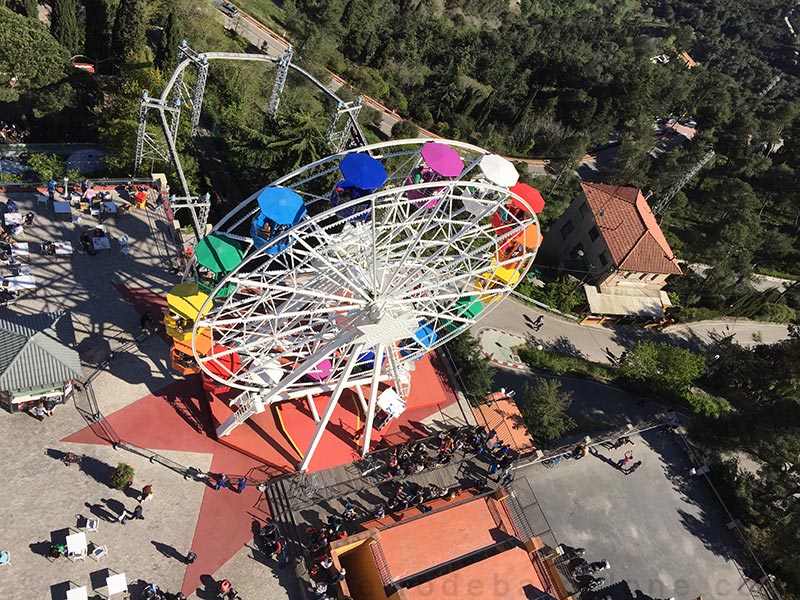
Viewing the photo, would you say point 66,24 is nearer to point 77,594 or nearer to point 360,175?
point 360,175

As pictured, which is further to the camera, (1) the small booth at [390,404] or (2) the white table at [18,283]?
(1) the small booth at [390,404]

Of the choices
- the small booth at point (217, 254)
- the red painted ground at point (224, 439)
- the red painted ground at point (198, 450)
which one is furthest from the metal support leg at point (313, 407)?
the small booth at point (217, 254)

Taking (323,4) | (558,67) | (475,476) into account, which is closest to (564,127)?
(558,67)

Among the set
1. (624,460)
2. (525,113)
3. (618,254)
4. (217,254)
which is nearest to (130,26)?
(217,254)

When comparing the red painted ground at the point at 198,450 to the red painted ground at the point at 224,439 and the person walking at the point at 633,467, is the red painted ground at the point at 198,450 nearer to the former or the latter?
the red painted ground at the point at 224,439

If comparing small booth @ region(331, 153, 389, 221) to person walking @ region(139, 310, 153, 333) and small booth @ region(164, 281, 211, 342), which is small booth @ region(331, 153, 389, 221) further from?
person walking @ region(139, 310, 153, 333)

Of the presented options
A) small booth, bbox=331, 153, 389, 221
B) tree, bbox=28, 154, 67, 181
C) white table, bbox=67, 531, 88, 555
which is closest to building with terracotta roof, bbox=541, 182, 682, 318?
small booth, bbox=331, 153, 389, 221

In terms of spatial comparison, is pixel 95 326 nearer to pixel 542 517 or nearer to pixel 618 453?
pixel 542 517
